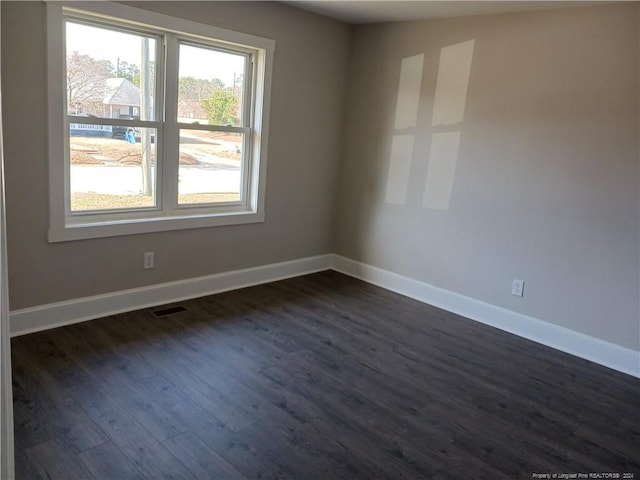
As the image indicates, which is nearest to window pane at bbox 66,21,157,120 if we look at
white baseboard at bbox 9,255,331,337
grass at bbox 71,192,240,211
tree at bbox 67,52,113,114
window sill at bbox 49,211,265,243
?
tree at bbox 67,52,113,114

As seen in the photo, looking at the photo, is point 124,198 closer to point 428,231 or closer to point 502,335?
point 428,231

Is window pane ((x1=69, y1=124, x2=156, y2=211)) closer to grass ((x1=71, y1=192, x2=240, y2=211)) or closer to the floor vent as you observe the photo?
grass ((x1=71, y1=192, x2=240, y2=211))

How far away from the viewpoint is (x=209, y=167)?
397cm

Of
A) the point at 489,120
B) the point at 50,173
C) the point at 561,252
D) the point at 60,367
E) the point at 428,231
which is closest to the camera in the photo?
the point at 60,367

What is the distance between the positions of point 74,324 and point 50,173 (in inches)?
39.5

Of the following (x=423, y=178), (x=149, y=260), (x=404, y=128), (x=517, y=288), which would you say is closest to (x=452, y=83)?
(x=404, y=128)

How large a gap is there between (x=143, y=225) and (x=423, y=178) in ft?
7.52

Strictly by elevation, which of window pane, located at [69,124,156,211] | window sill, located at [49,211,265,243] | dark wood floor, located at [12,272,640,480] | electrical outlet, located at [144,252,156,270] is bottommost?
dark wood floor, located at [12,272,640,480]

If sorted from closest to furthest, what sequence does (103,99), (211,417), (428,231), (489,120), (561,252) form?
1. (211,417)
2. (103,99)
3. (561,252)
4. (489,120)
5. (428,231)

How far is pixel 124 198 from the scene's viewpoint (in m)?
3.52

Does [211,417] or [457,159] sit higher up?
[457,159]

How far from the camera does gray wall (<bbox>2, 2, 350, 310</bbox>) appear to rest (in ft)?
9.42

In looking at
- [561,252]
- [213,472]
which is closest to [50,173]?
[213,472]

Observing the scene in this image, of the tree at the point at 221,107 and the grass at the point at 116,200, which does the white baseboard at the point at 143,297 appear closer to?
the grass at the point at 116,200
